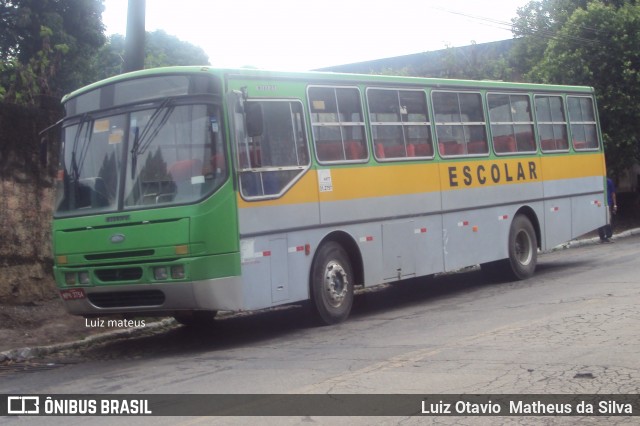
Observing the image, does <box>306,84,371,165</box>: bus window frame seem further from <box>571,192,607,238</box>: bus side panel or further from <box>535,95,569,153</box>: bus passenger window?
<box>571,192,607,238</box>: bus side panel

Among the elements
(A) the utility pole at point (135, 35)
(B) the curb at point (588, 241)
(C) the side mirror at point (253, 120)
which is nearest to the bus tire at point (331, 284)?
(C) the side mirror at point (253, 120)

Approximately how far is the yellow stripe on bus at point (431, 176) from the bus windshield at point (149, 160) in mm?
650

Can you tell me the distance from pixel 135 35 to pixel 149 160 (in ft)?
11.3

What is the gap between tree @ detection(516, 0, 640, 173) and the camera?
26.3 m

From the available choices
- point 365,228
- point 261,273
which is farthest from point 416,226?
point 261,273

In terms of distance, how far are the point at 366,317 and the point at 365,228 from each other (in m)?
1.28

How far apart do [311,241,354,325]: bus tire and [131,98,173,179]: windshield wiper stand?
2.70 metres

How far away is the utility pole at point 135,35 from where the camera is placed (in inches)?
518

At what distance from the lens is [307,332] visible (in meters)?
11.6

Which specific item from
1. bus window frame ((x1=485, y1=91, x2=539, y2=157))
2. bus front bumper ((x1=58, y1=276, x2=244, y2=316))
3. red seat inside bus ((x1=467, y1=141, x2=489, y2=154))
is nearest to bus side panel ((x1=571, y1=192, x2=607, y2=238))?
bus window frame ((x1=485, y1=91, x2=539, y2=157))

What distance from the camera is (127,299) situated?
10680 mm

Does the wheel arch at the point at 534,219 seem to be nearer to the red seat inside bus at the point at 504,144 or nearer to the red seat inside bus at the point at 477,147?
the red seat inside bus at the point at 504,144

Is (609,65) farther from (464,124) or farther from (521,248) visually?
(464,124)

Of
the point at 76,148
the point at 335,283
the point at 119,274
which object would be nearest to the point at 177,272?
the point at 119,274
